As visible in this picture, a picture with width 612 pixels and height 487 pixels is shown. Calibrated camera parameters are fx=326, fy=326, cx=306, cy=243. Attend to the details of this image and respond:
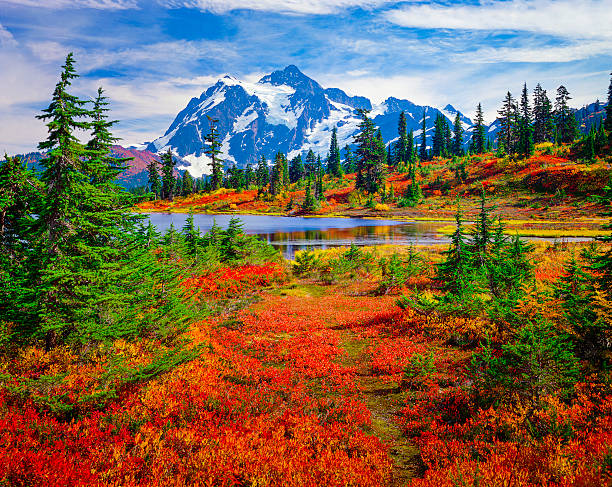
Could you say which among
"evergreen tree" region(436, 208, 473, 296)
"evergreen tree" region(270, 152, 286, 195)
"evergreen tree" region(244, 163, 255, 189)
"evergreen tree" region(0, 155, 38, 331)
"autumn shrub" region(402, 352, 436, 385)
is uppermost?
"evergreen tree" region(244, 163, 255, 189)

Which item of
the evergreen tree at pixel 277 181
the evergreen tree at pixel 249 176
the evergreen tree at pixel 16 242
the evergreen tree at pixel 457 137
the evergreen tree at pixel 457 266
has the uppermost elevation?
the evergreen tree at pixel 457 137

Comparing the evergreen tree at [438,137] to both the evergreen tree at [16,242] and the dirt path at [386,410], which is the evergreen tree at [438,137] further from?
the evergreen tree at [16,242]

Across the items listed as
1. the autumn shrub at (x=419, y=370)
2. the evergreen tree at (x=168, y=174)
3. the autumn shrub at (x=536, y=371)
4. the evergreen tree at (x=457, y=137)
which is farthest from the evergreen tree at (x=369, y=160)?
the autumn shrub at (x=536, y=371)

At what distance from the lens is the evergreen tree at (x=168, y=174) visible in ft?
370

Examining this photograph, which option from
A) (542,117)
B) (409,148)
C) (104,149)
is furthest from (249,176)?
(104,149)

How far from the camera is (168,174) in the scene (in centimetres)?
11706

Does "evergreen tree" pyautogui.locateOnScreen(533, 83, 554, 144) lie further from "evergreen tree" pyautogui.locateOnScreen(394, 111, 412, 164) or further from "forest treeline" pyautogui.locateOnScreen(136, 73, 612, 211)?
"evergreen tree" pyautogui.locateOnScreen(394, 111, 412, 164)

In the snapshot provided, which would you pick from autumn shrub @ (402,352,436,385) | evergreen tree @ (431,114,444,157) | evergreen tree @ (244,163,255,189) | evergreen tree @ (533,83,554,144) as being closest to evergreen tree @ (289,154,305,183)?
evergreen tree @ (244,163,255,189)

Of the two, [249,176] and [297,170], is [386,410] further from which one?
[249,176]

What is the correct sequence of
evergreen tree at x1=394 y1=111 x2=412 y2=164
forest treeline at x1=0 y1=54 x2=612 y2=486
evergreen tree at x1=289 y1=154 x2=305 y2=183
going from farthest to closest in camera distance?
evergreen tree at x1=289 y1=154 x2=305 y2=183 → evergreen tree at x1=394 y1=111 x2=412 y2=164 → forest treeline at x1=0 y1=54 x2=612 y2=486

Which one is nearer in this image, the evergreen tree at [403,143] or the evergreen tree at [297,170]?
the evergreen tree at [403,143]

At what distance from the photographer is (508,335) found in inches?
349

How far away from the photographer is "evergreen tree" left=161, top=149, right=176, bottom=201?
11281 centimetres

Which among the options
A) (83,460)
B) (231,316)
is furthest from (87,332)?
(231,316)
